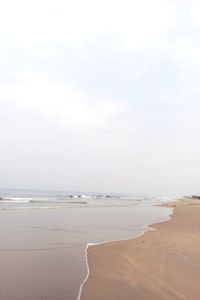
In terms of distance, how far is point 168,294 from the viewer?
6555mm

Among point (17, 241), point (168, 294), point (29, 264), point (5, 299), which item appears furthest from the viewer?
point (17, 241)

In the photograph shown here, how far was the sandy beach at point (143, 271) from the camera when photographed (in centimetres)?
655

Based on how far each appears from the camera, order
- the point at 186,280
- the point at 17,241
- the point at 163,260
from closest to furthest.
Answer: the point at 186,280 < the point at 163,260 < the point at 17,241

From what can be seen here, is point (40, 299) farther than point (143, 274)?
No

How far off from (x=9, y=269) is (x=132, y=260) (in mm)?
3166

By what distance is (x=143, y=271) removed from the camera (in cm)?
826

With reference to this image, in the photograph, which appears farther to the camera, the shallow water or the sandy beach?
the sandy beach

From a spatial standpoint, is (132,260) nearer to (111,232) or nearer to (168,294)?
(168,294)

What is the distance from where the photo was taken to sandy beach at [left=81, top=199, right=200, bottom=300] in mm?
6551

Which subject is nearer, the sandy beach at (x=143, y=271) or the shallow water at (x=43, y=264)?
the shallow water at (x=43, y=264)

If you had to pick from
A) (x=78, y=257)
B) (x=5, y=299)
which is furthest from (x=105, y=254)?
(x=5, y=299)

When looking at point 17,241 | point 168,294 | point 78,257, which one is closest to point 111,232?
point 17,241

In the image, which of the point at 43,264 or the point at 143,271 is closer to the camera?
the point at 143,271

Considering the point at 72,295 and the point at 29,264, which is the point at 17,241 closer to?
the point at 29,264
